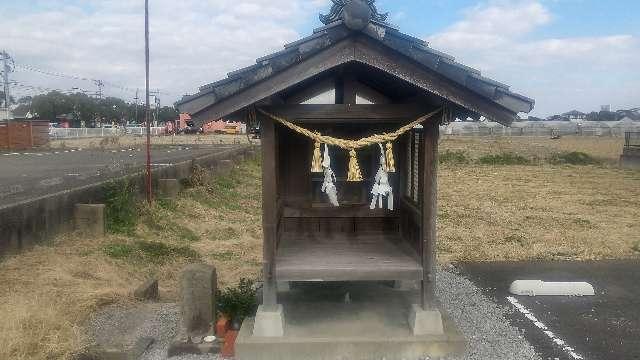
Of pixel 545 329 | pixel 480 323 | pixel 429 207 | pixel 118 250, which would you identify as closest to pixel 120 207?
pixel 118 250

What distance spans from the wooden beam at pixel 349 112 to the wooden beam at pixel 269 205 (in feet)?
0.68

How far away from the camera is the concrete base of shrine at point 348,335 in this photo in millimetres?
5098

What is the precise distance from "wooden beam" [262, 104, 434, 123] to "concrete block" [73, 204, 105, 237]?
521 centimetres

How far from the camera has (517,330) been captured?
584cm

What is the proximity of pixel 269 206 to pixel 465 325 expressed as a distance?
8.48 ft

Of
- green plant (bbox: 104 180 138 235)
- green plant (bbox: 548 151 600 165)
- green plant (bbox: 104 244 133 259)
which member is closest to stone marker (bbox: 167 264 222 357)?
green plant (bbox: 104 244 133 259)

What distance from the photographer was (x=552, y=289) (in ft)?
23.6

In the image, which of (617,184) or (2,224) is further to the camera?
(617,184)

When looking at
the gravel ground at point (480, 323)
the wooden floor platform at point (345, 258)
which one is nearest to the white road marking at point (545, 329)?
the gravel ground at point (480, 323)

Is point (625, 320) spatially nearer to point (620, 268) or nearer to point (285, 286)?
point (620, 268)

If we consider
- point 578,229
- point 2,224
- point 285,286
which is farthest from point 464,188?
point 2,224

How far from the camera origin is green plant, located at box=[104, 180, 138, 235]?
983 centimetres

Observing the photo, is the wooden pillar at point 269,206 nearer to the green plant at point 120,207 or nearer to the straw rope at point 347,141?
the straw rope at point 347,141

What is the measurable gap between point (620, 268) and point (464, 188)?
40.7ft
